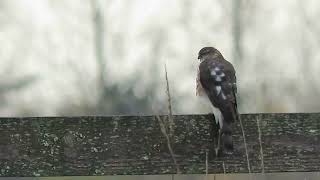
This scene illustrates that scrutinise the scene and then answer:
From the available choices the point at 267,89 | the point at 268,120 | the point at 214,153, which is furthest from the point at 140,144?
the point at 267,89

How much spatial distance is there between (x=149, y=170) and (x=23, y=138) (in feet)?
1.64

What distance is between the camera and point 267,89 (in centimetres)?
1412

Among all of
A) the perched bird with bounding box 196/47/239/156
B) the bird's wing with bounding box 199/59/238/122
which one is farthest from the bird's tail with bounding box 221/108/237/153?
the bird's wing with bounding box 199/59/238/122

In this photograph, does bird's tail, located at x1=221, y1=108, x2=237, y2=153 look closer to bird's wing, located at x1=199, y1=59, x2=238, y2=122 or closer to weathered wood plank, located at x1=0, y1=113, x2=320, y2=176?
weathered wood plank, located at x1=0, y1=113, x2=320, y2=176

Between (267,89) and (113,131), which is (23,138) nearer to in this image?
(113,131)

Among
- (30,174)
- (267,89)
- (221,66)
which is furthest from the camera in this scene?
(267,89)

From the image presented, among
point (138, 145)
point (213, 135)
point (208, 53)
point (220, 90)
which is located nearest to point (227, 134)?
point (213, 135)

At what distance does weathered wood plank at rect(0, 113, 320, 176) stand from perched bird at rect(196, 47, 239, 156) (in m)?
0.07

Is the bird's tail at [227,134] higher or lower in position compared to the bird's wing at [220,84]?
higher

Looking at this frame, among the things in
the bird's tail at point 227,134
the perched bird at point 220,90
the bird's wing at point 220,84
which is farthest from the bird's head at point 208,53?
the bird's tail at point 227,134

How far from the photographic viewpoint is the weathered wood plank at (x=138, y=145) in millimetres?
2828

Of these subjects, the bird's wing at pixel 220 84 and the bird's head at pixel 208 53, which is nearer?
the bird's wing at pixel 220 84

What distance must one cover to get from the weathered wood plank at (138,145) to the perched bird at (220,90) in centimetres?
7

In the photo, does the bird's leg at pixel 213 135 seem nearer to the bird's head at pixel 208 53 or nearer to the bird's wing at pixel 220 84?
the bird's wing at pixel 220 84
